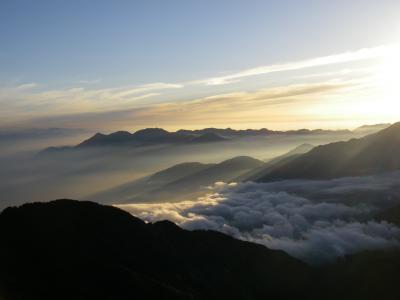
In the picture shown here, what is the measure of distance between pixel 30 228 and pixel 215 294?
2690 inches

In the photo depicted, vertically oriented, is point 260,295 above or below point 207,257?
below

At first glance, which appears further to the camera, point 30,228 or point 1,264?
point 30,228

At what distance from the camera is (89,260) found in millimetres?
136875

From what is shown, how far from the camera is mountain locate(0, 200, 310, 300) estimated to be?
123m

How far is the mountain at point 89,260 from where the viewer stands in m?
123

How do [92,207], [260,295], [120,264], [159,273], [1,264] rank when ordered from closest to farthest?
[1,264], [120,264], [159,273], [92,207], [260,295]

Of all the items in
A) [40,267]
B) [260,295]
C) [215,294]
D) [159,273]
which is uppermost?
[40,267]

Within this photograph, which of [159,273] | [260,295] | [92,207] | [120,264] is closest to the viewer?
[120,264]

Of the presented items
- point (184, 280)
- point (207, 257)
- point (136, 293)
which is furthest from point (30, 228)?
point (207, 257)

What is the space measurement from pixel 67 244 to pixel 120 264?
17.4 metres

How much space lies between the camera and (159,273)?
150m

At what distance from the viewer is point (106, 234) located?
153 m

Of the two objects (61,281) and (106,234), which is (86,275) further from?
(106,234)

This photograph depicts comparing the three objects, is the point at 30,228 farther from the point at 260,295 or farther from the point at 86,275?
the point at 260,295
